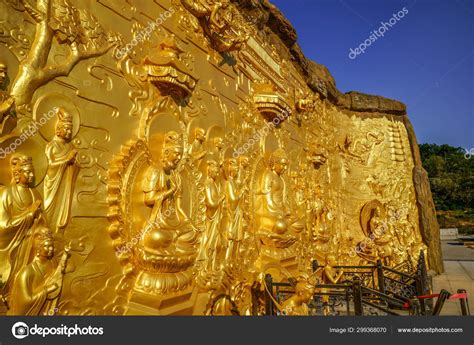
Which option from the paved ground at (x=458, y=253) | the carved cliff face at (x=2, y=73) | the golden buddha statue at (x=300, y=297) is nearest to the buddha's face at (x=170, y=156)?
the carved cliff face at (x=2, y=73)

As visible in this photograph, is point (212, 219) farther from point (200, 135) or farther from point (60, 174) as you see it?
point (60, 174)

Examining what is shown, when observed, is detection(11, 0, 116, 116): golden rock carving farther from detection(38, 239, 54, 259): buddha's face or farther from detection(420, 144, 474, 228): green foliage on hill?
detection(420, 144, 474, 228): green foliage on hill

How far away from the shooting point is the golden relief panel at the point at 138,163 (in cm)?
203

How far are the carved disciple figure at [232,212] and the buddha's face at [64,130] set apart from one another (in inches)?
93.3

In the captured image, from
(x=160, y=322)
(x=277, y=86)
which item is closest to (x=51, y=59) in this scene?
(x=160, y=322)

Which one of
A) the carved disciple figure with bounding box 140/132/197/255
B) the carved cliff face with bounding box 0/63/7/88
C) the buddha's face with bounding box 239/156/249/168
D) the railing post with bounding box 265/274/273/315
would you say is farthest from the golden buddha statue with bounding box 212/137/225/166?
the carved cliff face with bounding box 0/63/7/88

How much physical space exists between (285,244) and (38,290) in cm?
408

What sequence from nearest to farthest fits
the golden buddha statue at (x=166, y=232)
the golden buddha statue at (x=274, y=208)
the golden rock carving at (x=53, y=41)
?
1. the golden rock carving at (x=53, y=41)
2. the golden buddha statue at (x=166, y=232)
3. the golden buddha statue at (x=274, y=208)

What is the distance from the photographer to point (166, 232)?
2951mm

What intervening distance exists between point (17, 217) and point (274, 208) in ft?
13.2

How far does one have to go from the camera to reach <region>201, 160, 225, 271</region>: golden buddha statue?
3.81m

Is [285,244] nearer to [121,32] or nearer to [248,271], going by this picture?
[248,271]

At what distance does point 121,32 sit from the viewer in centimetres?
292

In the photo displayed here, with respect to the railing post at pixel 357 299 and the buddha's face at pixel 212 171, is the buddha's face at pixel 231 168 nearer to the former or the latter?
the buddha's face at pixel 212 171
